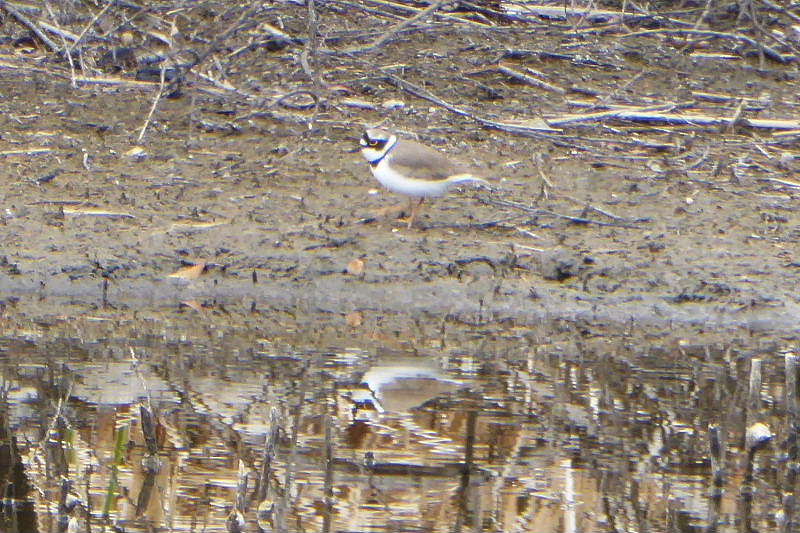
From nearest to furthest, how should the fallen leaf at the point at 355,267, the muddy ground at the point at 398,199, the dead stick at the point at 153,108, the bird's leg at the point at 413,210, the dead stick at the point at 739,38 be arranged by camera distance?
the muddy ground at the point at 398,199 < the fallen leaf at the point at 355,267 < the bird's leg at the point at 413,210 < the dead stick at the point at 153,108 < the dead stick at the point at 739,38

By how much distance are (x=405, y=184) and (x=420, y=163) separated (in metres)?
0.15

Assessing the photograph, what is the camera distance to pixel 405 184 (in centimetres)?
767

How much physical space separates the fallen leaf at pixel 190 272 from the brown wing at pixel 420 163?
4.00 ft

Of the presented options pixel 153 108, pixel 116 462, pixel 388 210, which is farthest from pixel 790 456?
pixel 153 108

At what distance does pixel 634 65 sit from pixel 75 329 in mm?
5040

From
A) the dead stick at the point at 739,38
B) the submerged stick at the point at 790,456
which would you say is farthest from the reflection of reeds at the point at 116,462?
the dead stick at the point at 739,38

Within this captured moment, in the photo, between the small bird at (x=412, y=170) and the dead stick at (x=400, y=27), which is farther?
the dead stick at (x=400, y=27)

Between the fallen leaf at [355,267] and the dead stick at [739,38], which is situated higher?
the dead stick at [739,38]

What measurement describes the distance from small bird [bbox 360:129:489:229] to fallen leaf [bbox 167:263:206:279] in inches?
44.9

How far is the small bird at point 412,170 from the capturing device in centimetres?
768

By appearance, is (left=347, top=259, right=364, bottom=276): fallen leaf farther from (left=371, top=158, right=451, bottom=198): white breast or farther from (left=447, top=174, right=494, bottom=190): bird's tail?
(left=447, top=174, right=494, bottom=190): bird's tail

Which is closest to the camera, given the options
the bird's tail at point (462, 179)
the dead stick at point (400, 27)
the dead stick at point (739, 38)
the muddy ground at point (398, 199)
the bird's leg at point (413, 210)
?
the muddy ground at point (398, 199)

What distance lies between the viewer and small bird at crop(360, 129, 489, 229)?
25.2 ft

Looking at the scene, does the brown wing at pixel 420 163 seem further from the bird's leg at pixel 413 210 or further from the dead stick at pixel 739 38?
the dead stick at pixel 739 38
